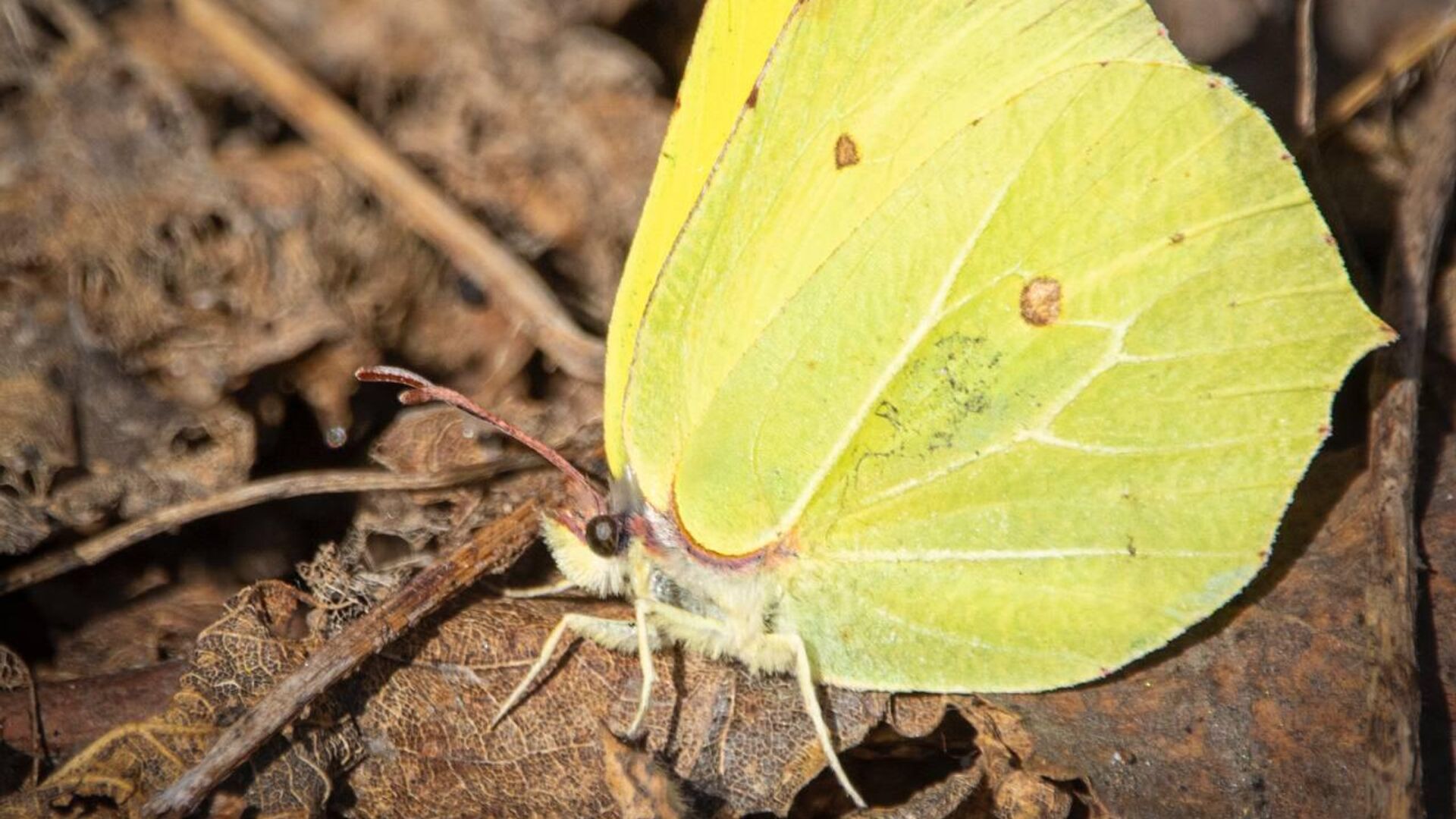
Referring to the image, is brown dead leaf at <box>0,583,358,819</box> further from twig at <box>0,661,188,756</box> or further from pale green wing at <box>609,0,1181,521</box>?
pale green wing at <box>609,0,1181,521</box>

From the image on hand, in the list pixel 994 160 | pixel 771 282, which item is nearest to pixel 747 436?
pixel 771 282

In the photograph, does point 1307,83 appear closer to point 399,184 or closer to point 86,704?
point 399,184

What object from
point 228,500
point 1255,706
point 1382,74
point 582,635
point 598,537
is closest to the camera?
point 1255,706

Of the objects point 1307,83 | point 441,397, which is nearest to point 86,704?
point 441,397

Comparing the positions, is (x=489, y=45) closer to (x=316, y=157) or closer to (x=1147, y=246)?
(x=316, y=157)

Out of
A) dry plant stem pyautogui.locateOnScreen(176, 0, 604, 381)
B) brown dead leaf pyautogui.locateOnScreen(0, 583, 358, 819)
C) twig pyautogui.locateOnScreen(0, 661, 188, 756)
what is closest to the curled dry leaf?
brown dead leaf pyautogui.locateOnScreen(0, 583, 358, 819)
